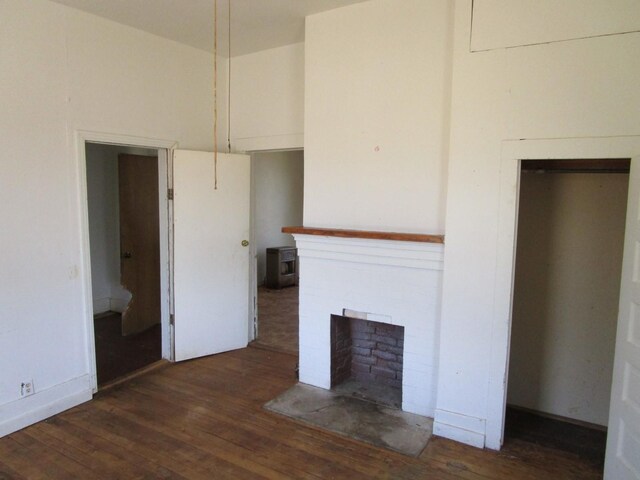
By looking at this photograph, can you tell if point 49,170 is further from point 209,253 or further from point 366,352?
point 366,352

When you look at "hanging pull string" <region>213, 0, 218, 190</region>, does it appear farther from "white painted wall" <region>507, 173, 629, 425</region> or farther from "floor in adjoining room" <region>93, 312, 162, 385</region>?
"white painted wall" <region>507, 173, 629, 425</region>

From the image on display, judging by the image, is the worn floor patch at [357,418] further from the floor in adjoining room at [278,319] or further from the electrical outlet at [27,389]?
the electrical outlet at [27,389]

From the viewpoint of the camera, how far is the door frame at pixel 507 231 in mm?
2225

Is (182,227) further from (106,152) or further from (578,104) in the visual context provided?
(578,104)

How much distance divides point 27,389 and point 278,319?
2833 millimetres

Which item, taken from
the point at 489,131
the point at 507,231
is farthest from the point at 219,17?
the point at 507,231

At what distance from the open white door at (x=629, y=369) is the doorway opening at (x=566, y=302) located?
0.66m

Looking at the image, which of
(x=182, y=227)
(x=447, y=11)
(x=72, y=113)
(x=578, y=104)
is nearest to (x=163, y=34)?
(x=72, y=113)

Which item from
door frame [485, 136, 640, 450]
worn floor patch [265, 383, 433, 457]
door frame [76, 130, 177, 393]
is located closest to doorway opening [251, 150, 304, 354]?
door frame [76, 130, 177, 393]

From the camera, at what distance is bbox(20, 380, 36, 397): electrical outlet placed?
287 cm

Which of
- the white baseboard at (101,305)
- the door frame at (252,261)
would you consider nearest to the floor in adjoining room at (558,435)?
the door frame at (252,261)

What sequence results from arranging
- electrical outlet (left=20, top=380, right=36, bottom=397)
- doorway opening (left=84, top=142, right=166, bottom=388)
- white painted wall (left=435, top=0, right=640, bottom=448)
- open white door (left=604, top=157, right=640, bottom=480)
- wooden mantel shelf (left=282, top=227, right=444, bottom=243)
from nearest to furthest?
open white door (left=604, top=157, right=640, bottom=480) < white painted wall (left=435, top=0, right=640, bottom=448) < wooden mantel shelf (left=282, top=227, right=444, bottom=243) < electrical outlet (left=20, top=380, right=36, bottom=397) < doorway opening (left=84, top=142, right=166, bottom=388)

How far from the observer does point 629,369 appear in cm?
198

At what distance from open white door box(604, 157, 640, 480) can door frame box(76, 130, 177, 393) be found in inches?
132
